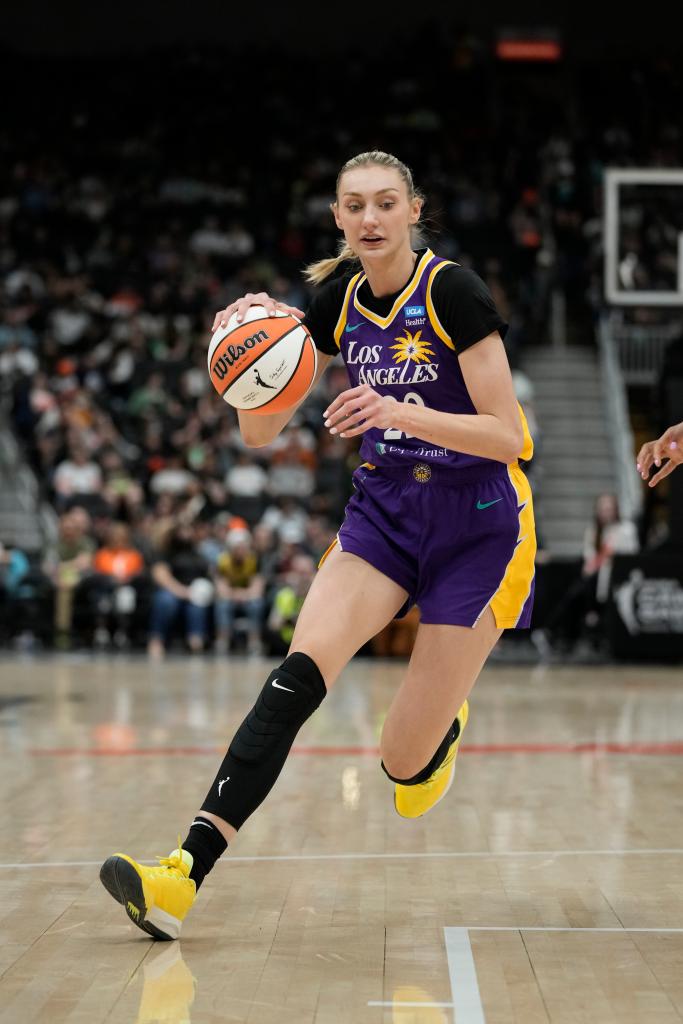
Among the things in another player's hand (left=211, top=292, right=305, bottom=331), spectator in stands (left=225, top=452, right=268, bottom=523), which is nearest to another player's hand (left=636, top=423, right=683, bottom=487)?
another player's hand (left=211, top=292, right=305, bottom=331)

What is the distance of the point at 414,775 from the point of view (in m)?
4.87

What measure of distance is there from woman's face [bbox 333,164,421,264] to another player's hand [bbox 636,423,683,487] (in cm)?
111

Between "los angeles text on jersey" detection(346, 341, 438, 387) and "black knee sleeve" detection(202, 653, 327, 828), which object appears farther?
"los angeles text on jersey" detection(346, 341, 438, 387)

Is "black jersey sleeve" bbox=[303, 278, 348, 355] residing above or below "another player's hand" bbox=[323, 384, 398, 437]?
above

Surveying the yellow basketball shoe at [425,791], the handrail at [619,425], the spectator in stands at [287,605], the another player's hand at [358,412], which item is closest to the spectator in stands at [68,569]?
the spectator in stands at [287,605]

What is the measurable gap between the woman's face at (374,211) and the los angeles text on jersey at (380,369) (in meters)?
0.29

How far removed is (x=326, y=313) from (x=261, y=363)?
0.40m

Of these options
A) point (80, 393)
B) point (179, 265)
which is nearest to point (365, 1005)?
point (80, 393)

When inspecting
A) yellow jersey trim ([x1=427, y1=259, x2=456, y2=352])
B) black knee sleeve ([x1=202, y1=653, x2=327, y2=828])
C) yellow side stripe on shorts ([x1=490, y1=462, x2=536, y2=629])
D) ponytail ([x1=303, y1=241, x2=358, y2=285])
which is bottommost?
black knee sleeve ([x1=202, y1=653, x2=327, y2=828])

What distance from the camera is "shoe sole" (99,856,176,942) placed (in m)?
4.05

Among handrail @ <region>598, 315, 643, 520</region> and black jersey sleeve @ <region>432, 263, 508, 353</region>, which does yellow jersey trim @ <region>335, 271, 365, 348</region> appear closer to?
black jersey sleeve @ <region>432, 263, 508, 353</region>

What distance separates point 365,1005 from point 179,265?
19.3 metres

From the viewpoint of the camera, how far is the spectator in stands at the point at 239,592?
628 inches

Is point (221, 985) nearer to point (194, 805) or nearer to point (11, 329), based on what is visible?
point (194, 805)
